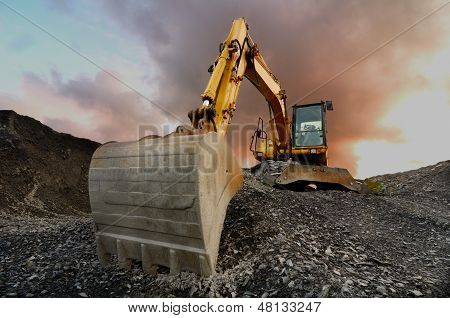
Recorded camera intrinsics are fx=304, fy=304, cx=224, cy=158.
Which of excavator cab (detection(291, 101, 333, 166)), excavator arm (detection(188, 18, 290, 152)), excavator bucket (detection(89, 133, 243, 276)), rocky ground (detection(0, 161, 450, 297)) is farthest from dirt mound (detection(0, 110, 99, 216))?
excavator cab (detection(291, 101, 333, 166))

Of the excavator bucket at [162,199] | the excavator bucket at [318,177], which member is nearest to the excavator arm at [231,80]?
the excavator bucket at [162,199]

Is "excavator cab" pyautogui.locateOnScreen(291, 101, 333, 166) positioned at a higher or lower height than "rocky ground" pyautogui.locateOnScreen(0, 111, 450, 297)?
higher

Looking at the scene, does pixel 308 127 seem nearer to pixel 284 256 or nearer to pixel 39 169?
pixel 284 256

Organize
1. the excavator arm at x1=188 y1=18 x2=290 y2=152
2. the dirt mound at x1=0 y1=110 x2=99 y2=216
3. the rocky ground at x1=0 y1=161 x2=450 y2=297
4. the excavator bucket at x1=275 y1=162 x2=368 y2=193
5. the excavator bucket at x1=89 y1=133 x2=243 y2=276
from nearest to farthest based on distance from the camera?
the excavator bucket at x1=89 y1=133 x2=243 y2=276, the rocky ground at x1=0 y1=161 x2=450 y2=297, the excavator arm at x1=188 y1=18 x2=290 y2=152, the excavator bucket at x1=275 y1=162 x2=368 y2=193, the dirt mound at x1=0 y1=110 x2=99 y2=216

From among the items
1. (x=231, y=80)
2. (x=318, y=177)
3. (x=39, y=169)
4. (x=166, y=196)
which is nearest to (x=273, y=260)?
(x=166, y=196)

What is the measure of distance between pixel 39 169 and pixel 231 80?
1010 centimetres

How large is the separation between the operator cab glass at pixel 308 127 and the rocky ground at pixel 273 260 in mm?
4963

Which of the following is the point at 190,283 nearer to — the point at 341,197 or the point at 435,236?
the point at 435,236

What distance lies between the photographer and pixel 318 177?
388 inches

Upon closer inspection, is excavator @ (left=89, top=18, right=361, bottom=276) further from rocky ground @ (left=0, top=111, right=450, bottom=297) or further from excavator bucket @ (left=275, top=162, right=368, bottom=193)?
excavator bucket @ (left=275, top=162, right=368, bottom=193)

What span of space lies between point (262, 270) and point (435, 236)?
4.69 meters

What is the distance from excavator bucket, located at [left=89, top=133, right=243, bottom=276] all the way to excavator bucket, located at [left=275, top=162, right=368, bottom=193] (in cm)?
576

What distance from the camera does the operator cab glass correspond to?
11.7 metres
